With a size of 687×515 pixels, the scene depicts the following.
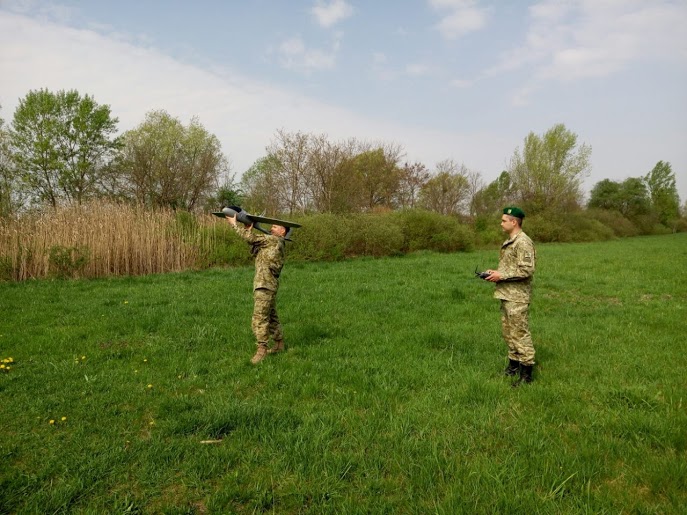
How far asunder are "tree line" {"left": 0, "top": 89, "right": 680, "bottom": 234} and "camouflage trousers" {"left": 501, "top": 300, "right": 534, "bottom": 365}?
19.1 metres

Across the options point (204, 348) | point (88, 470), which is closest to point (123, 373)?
point (204, 348)

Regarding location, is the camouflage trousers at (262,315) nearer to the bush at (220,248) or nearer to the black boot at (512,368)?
the black boot at (512,368)

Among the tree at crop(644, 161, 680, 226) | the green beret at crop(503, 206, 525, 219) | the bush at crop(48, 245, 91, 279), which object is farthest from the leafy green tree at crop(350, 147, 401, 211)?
the tree at crop(644, 161, 680, 226)

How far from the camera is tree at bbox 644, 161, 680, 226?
64.8 metres

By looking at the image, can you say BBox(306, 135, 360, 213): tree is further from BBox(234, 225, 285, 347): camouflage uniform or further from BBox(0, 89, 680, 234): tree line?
BBox(234, 225, 285, 347): camouflage uniform

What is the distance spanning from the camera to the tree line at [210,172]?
96.8ft

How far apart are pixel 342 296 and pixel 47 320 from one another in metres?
6.28

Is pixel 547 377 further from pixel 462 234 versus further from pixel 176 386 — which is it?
pixel 462 234

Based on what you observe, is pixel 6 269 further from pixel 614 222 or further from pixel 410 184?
pixel 614 222

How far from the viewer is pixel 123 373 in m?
5.26

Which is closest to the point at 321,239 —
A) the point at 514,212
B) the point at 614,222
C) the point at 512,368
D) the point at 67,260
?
the point at 67,260

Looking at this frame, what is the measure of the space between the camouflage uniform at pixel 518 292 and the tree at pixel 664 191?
76.4 meters

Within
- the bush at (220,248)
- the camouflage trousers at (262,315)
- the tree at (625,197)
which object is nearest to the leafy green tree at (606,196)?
the tree at (625,197)

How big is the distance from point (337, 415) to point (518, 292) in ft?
8.98
